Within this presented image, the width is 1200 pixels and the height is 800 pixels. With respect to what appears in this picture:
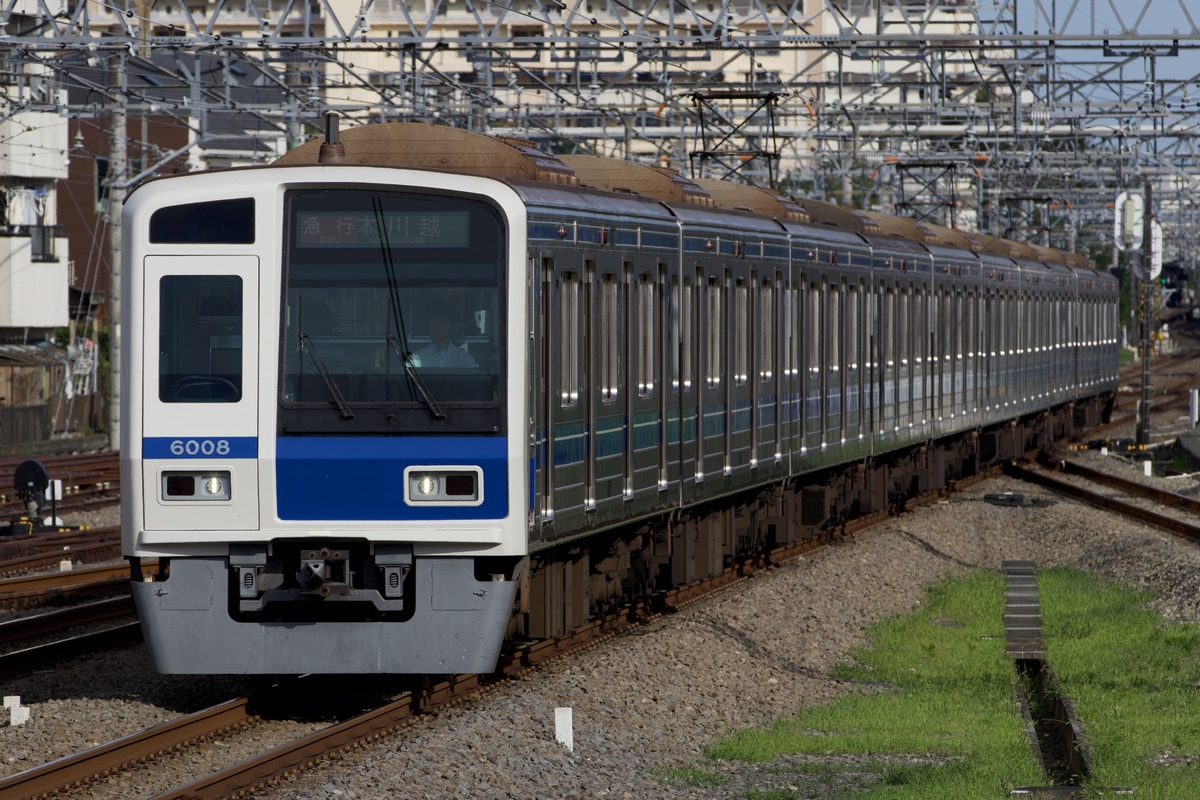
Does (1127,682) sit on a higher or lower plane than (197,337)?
lower

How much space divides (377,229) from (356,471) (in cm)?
116

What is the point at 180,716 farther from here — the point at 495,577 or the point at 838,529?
the point at 838,529

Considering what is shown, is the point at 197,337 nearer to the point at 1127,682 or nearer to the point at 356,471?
the point at 356,471

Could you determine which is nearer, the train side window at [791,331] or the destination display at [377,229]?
the destination display at [377,229]

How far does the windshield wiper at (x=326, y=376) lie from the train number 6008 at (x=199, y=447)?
55 cm

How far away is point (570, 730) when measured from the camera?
8.84 metres

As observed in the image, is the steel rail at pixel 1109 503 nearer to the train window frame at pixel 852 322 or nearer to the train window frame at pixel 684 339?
the train window frame at pixel 852 322

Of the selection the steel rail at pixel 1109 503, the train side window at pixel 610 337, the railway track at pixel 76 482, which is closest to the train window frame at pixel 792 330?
the train side window at pixel 610 337

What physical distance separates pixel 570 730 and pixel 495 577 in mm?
939

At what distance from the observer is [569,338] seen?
414 inches

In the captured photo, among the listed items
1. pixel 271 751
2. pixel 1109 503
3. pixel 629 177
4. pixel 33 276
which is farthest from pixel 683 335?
pixel 33 276

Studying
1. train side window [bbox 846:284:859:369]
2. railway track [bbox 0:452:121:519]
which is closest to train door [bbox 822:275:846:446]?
train side window [bbox 846:284:859:369]

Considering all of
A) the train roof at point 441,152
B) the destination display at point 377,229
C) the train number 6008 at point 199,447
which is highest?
the train roof at point 441,152

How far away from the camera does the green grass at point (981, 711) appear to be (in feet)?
27.3
